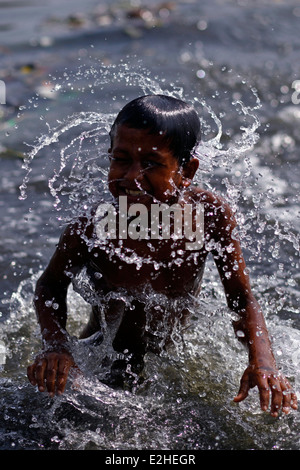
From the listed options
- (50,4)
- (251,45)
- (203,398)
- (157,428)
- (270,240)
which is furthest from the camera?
(50,4)

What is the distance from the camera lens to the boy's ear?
280 cm

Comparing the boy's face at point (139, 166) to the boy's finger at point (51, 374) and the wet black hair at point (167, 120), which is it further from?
the boy's finger at point (51, 374)

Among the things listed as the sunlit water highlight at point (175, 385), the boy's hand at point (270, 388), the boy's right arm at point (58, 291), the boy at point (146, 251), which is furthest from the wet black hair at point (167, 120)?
the boy's hand at point (270, 388)

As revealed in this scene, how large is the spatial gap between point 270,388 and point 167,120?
1007 mm

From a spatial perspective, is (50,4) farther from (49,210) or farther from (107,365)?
(107,365)

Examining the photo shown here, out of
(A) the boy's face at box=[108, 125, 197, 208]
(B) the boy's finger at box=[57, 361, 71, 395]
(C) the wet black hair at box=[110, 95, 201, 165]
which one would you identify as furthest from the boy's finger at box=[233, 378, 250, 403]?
(C) the wet black hair at box=[110, 95, 201, 165]

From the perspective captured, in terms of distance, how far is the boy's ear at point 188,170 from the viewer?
9.19 feet

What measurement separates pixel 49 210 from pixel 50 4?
5.02 metres

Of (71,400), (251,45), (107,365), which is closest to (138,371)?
(107,365)

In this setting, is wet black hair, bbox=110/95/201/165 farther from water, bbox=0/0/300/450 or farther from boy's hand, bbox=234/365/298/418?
boy's hand, bbox=234/365/298/418

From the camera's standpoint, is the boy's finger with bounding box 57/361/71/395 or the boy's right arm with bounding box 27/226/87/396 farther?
the boy's right arm with bounding box 27/226/87/396

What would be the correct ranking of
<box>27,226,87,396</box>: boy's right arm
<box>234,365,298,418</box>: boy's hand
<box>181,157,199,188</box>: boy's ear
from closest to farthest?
<box>234,365,298,418</box>: boy's hand < <box>27,226,87,396</box>: boy's right arm < <box>181,157,199,188</box>: boy's ear

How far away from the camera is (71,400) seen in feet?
9.10

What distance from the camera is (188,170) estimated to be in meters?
2.82
